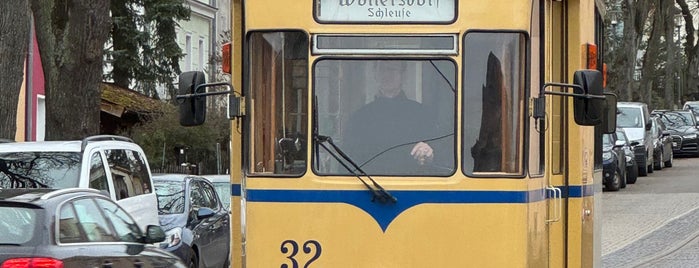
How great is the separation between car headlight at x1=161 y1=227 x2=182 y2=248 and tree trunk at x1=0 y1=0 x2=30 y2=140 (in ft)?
13.8

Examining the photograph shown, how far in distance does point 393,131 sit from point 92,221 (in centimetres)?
340

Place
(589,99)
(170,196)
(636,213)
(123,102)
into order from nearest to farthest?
(589,99) < (170,196) < (636,213) < (123,102)

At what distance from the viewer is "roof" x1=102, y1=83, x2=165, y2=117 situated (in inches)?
1383

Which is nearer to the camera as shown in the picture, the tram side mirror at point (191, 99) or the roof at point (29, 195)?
the tram side mirror at point (191, 99)

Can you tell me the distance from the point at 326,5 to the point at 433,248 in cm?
156

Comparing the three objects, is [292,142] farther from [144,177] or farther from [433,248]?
[144,177]

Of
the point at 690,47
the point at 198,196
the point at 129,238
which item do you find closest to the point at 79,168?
the point at 129,238

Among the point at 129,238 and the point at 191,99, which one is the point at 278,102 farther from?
the point at 129,238

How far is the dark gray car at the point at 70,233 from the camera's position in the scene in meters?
8.87

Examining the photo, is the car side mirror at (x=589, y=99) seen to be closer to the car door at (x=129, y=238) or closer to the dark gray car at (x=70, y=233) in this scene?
the dark gray car at (x=70, y=233)

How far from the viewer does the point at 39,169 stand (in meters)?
12.8

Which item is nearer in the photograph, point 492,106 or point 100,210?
point 492,106

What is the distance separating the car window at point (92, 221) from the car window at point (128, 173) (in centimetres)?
346

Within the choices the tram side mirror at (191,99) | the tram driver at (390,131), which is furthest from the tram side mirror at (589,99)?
the tram side mirror at (191,99)
